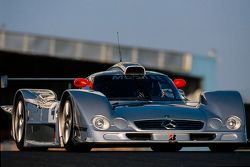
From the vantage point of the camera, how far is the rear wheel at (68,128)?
1538cm

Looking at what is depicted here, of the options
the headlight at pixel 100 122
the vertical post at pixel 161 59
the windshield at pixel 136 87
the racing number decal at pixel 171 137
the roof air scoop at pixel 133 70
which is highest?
the vertical post at pixel 161 59

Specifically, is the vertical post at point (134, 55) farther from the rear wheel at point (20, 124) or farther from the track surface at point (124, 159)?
the track surface at point (124, 159)

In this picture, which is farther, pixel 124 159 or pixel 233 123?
pixel 233 123

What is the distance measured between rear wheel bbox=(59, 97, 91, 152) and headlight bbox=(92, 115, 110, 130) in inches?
13.9

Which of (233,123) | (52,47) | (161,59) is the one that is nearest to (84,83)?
(233,123)

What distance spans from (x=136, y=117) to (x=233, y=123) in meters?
1.47

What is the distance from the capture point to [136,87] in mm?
16922

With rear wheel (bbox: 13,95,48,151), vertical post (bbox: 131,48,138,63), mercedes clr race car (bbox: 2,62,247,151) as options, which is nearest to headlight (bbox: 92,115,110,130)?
mercedes clr race car (bbox: 2,62,247,151)

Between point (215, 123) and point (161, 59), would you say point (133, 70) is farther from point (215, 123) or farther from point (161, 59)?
point (161, 59)

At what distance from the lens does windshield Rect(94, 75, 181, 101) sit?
16672mm

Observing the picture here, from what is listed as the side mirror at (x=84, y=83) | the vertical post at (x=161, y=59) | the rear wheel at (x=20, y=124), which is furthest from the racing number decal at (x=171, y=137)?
the vertical post at (x=161, y=59)

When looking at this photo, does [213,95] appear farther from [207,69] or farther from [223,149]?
[207,69]

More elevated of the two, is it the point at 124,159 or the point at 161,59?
the point at 161,59

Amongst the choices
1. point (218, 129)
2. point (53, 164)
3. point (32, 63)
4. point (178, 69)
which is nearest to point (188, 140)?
point (218, 129)
